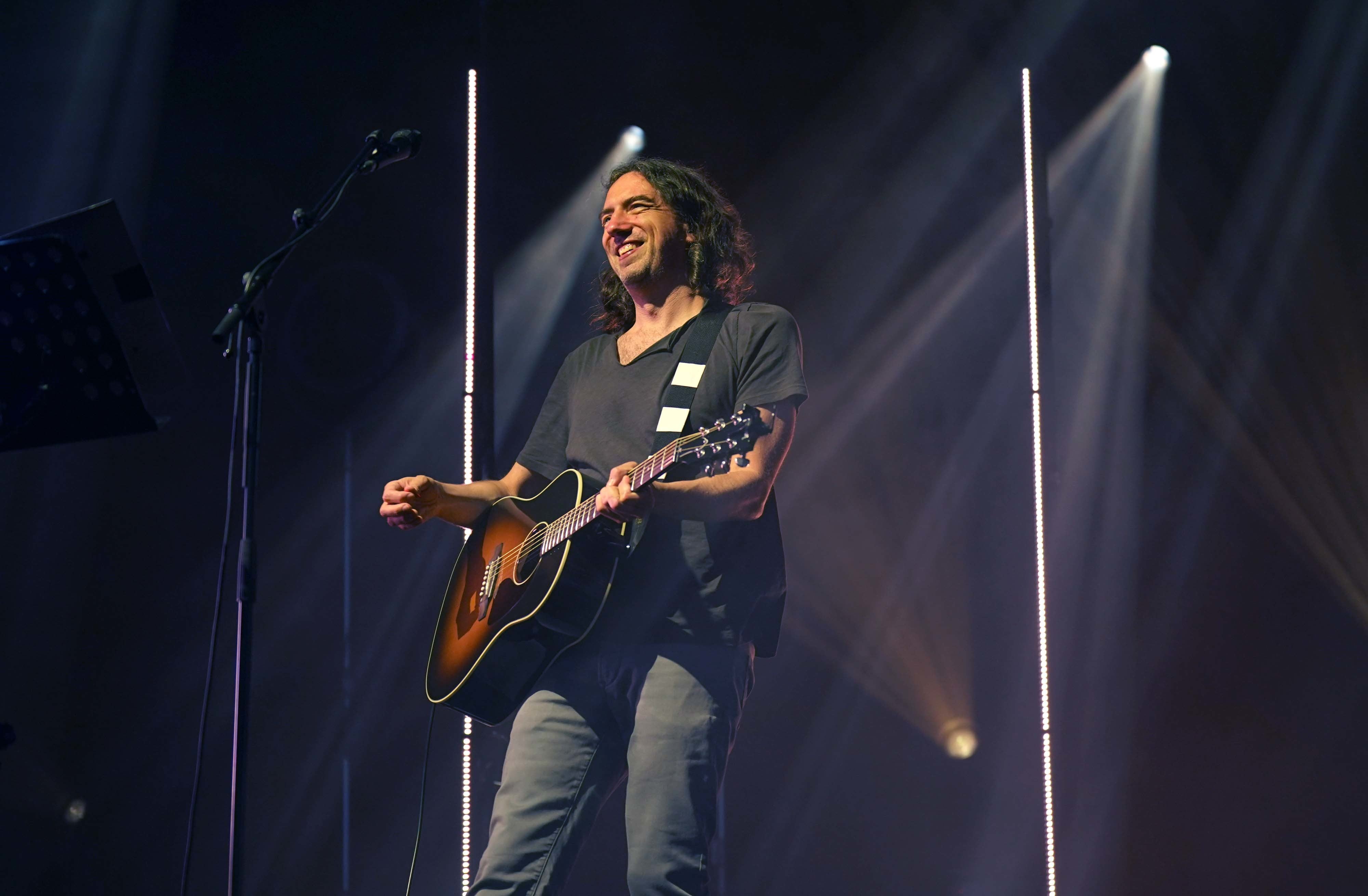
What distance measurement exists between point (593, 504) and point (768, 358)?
46cm

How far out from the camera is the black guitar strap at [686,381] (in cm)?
227

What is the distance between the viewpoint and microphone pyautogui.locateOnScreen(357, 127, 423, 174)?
235cm

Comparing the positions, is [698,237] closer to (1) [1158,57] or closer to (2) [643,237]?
(2) [643,237]

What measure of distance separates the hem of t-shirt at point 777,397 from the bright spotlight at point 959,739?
2212mm

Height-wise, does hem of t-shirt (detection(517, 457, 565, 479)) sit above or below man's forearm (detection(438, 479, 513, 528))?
above

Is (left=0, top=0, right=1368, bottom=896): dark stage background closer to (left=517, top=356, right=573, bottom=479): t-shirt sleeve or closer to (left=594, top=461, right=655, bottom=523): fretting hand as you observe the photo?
(left=517, top=356, right=573, bottom=479): t-shirt sleeve

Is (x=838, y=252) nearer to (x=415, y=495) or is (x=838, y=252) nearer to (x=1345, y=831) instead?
(x=415, y=495)

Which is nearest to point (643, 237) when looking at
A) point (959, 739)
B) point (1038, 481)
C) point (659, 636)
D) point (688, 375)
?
point (688, 375)

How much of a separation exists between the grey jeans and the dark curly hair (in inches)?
35.1

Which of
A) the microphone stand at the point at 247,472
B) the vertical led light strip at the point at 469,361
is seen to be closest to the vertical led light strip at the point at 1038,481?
the vertical led light strip at the point at 469,361

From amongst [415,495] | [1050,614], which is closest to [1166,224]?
[1050,614]

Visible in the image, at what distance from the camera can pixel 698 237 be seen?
8.74ft

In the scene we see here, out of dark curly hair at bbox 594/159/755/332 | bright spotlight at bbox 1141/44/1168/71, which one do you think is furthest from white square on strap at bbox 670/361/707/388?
bright spotlight at bbox 1141/44/1168/71

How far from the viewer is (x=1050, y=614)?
4.09 meters
